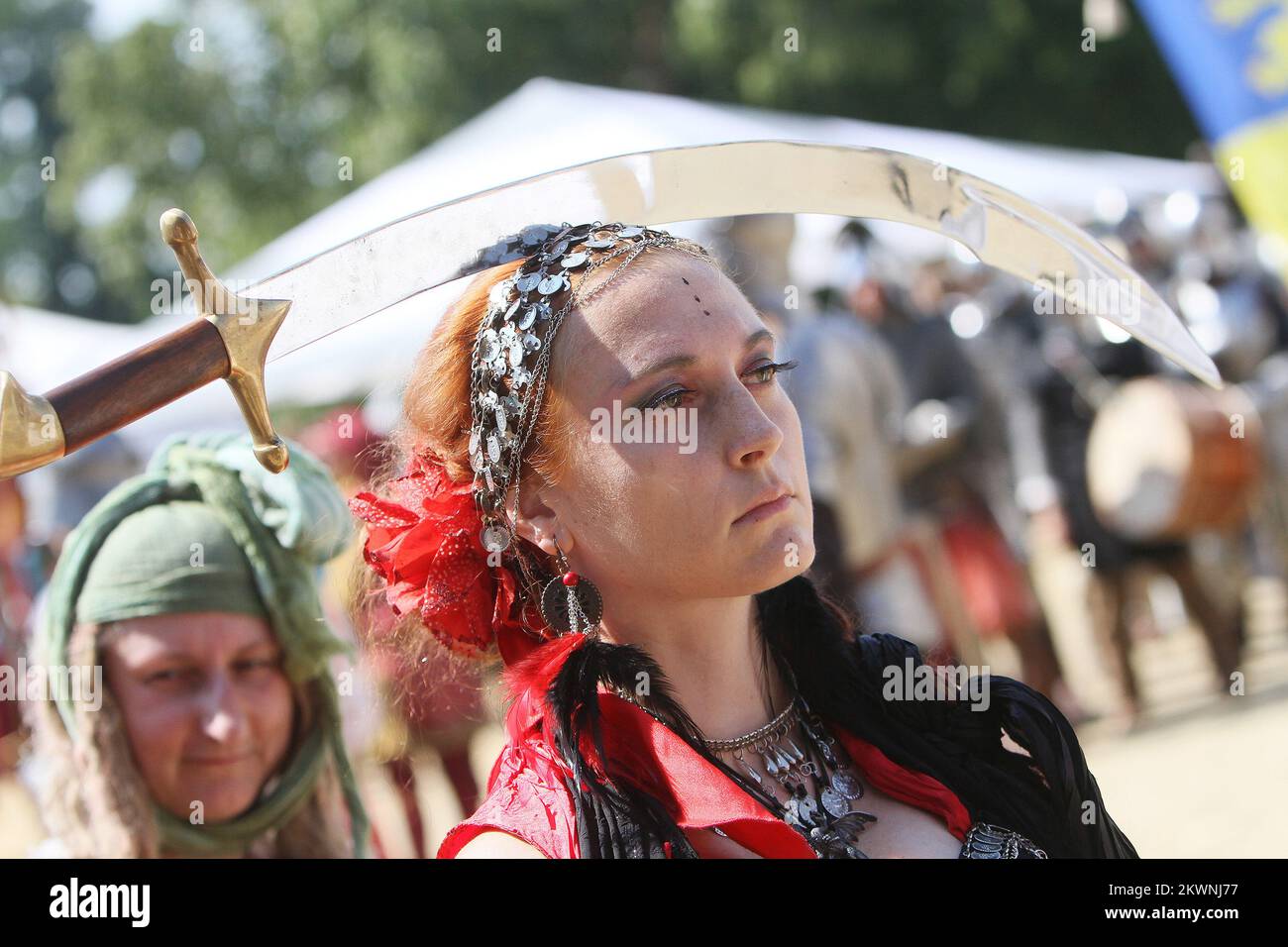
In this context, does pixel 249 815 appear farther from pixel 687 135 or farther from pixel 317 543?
pixel 687 135

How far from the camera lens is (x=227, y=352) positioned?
1450 millimetres

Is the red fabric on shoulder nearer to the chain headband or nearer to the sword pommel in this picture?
the chain headband

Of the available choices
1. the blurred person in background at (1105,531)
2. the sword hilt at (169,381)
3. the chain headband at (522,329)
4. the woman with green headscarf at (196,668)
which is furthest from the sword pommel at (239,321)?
the blurred person in background at (1105,531)

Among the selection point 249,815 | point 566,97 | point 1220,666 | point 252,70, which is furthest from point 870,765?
point 252,70

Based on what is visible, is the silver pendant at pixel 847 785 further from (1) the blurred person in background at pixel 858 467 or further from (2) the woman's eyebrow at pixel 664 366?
(1) the blurred person in background at pixel 858 467

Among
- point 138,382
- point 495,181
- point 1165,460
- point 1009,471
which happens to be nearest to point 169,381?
point 138,382

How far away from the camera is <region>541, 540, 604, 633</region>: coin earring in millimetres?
1726

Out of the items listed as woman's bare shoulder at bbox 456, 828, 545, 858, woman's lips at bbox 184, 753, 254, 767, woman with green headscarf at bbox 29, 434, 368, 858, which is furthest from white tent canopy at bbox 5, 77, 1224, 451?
woman's bare shoulder at bbox 456, 828, 545, 858

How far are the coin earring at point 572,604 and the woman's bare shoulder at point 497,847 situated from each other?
263 millimetres

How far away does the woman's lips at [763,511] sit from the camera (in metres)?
1.63

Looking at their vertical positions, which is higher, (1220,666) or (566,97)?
(566,97)
